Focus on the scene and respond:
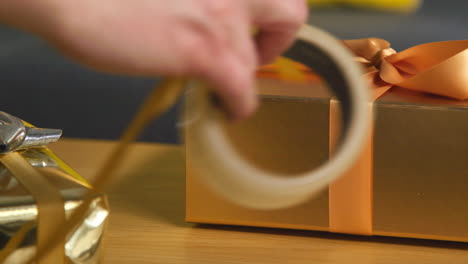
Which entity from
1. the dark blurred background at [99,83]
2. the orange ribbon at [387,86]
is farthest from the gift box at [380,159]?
the dark blurred background at [99,83]

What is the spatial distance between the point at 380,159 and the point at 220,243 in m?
0.14

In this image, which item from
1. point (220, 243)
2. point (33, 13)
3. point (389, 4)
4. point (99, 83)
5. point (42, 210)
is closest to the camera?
point (33, 13)

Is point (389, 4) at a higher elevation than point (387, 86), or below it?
higher

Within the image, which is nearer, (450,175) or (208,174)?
(208,174)

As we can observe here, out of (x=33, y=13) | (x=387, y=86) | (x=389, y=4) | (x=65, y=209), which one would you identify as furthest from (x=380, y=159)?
(x=389, y=4)

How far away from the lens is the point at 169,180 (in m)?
0.63

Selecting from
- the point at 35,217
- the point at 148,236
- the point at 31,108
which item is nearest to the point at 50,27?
the point at 35,217

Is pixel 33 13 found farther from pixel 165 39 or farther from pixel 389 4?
pixel 389 4

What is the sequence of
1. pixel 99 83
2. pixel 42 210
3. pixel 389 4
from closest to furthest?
1. pixel 42 210
2. pixel 99 83
3. pixel 389 4

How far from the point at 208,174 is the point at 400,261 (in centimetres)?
28

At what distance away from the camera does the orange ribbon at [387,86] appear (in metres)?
0.48

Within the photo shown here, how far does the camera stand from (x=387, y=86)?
504 mm

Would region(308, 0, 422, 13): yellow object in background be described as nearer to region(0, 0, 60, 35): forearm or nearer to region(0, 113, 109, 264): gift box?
region(0, 113, 109, 264): gift box

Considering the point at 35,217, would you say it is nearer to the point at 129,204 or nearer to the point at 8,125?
the point at 8,125
